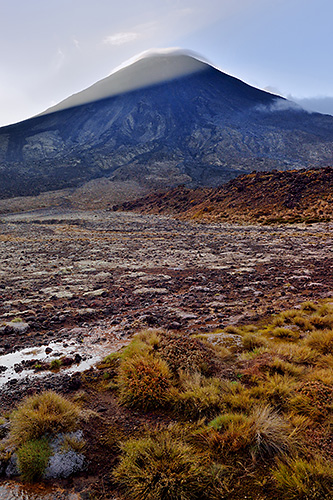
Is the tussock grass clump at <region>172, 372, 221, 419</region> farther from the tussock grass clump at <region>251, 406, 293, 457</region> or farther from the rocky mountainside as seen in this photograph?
the rocky mountainside

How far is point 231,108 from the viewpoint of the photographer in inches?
6555

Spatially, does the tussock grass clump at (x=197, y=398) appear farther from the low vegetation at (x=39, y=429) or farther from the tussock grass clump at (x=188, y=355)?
the low vegetation at (x=39, y=429)

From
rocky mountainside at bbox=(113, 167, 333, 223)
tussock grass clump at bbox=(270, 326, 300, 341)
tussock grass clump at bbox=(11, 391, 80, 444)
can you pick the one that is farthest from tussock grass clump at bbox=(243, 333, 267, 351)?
rocky mountainside at bbox=(113, 167, 333, 223)

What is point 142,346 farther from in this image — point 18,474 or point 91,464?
point 18,474

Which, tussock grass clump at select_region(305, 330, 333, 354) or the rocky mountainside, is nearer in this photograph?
tussock grass clump at select_region(305, 330, 333, 354)

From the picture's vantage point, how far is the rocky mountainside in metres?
32.0

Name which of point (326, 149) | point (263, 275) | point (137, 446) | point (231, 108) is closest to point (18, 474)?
point (137, 446)

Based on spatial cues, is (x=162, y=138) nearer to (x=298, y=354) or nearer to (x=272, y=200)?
(x=272, y=200)

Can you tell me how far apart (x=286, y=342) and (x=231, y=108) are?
186 m

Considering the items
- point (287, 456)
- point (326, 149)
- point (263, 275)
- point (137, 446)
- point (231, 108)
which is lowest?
point (263, 275)

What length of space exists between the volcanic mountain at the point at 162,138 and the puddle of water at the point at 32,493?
3742 inches

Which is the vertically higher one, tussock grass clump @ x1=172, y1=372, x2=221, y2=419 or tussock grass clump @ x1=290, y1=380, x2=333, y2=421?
tussock grass clump @ x1=172, y1=372, x2=221, y2=419

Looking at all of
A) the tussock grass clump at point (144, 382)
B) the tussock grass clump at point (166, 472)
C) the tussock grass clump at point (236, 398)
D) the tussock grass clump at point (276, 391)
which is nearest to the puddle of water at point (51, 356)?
the tussock grass clump at point (144, 382)

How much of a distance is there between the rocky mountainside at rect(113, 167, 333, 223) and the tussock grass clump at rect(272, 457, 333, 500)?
96.4 feet
